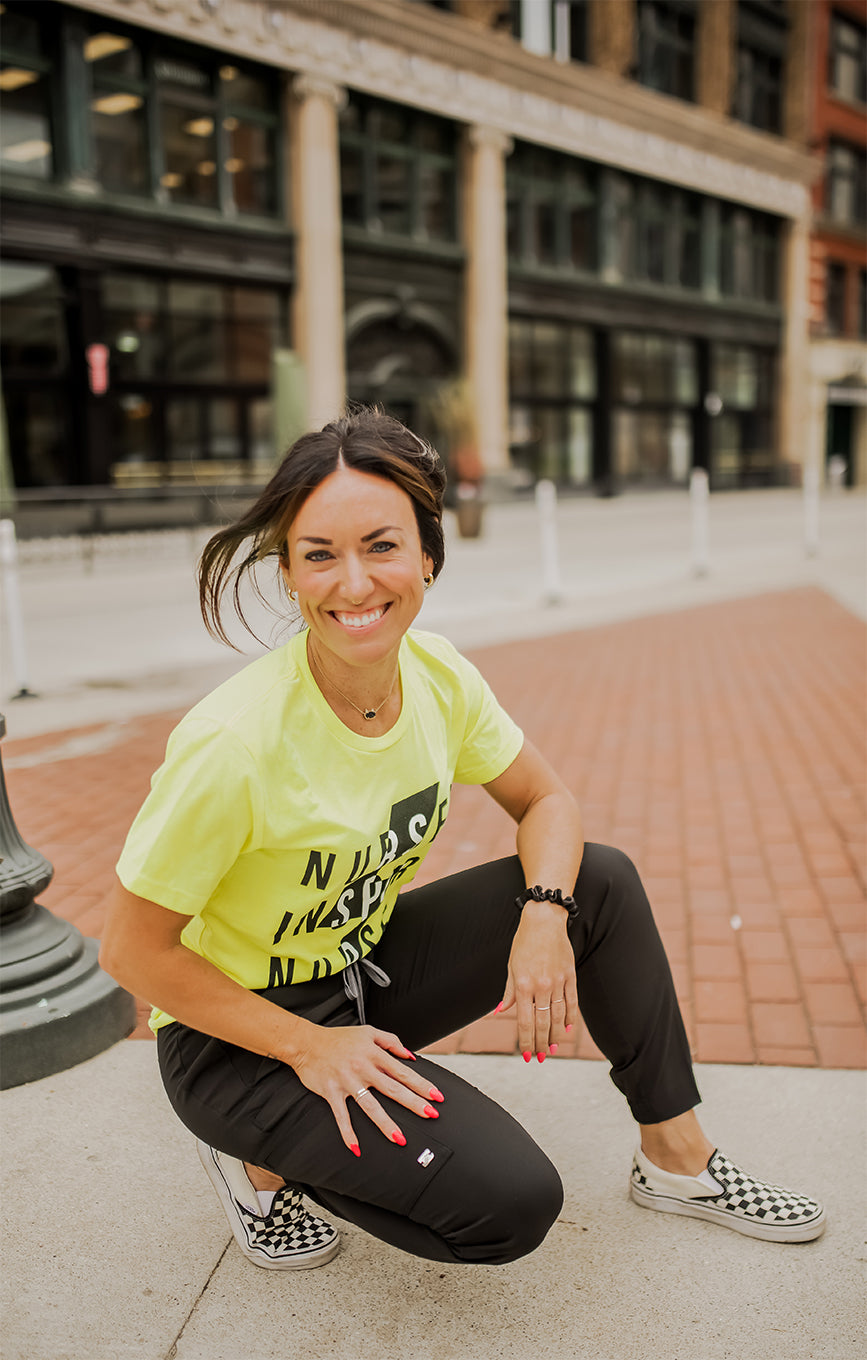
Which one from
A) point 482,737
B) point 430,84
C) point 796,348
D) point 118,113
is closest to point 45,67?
point 118,113

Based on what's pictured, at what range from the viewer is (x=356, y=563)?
6.30 ft

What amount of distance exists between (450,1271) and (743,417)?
3543 centimetres

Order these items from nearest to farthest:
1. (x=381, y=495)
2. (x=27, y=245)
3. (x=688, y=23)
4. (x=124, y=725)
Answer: (x=381, y=495) → (x=124, y=725) → (x=27, y=245) → (x=688, y=23)

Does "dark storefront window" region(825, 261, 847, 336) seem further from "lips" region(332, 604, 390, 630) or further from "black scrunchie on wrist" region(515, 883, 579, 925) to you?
"lips" region(332, 604, 390, 630)

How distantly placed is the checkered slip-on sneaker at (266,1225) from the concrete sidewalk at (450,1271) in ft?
0.09

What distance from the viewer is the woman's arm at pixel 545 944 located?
209 cm

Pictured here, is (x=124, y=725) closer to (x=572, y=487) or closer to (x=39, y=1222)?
(x=39, y=1222)

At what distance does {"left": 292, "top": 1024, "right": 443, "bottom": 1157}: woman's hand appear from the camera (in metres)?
1.83

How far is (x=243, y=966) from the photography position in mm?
2037

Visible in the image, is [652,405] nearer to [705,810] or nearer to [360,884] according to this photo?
[705,810]

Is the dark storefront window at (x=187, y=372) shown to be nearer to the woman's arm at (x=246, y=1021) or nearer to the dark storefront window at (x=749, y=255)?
the dark storefront window at (x=749, y=255)

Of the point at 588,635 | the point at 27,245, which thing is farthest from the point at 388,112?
the point at 588,635

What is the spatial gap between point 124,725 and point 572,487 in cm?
2310

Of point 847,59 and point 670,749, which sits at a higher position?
point 847,59
